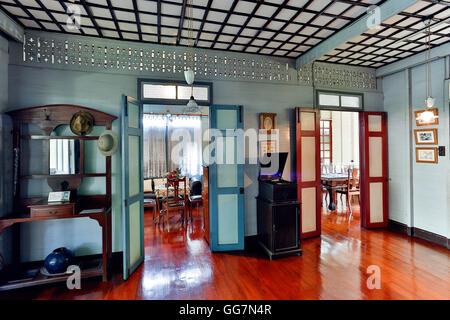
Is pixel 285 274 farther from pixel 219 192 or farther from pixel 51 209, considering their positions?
pixel 51 209

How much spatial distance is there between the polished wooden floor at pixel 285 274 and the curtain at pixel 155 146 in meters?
3.68

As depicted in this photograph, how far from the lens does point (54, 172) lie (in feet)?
10.9

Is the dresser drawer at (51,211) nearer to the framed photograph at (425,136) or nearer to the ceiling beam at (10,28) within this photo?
the ceiling beam at (10,28)

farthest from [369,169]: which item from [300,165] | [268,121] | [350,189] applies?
[268,121]

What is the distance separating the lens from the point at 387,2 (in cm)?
279

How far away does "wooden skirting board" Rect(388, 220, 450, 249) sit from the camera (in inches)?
162

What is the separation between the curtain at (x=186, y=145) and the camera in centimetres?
797

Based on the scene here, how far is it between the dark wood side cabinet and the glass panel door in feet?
6.67

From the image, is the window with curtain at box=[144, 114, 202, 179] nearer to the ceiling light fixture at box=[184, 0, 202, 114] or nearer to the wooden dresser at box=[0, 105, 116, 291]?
the ceiling light fixture at box=[184, 0, 202, 114]

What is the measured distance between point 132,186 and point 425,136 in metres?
5.29

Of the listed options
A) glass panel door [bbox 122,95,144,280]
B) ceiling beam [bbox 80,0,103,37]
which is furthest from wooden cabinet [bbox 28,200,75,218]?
ceiling beam [bbox 80,0,103,37]

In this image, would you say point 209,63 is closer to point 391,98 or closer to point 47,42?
point 47,42
